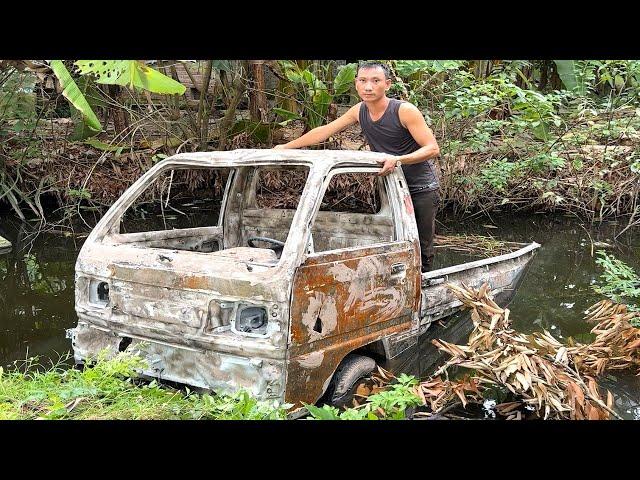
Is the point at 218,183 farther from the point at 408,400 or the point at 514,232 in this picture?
the point at 408,400

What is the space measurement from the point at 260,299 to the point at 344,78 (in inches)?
294

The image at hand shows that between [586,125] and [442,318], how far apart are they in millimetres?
7271

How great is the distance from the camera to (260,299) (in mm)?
3668

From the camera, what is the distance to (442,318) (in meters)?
5.44

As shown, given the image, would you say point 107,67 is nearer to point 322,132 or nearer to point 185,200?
point 322,132

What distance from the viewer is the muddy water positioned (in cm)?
559

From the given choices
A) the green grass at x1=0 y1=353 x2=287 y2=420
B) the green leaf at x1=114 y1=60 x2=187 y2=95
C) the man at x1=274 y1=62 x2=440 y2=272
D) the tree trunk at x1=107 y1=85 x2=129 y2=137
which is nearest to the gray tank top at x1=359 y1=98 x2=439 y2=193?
the man at x1=274 y1=62 x2=440 y2=272

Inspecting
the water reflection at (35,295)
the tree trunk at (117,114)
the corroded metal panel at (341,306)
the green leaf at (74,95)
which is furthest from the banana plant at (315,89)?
the corroded metal panel at (341,306)

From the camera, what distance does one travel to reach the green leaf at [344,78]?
10422 mm

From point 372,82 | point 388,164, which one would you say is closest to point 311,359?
point 388,164

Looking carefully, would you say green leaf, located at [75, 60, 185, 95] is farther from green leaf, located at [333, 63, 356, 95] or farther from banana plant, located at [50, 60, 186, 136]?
green leaf, located at [333, 63, 356, 95]

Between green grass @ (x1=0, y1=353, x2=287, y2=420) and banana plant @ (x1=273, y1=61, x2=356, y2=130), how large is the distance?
24.6ft

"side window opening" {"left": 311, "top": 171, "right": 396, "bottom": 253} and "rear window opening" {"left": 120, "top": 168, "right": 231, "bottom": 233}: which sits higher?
"side window opening" {"left": 311, "top": 171, "right": 396, "bottom": 253}

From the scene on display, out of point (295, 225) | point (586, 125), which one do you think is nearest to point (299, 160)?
point (295, 225)
